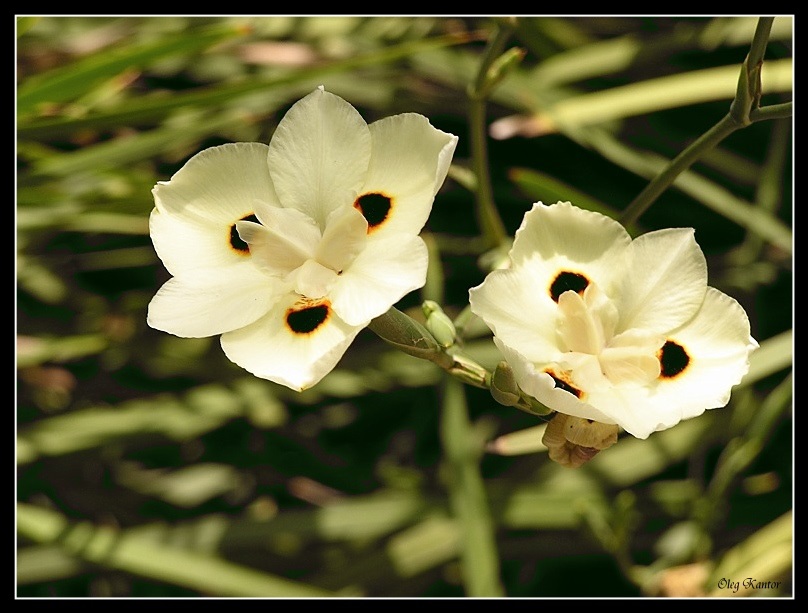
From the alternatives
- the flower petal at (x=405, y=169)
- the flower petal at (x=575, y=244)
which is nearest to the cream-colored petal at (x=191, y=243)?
the flower petal at (x=405, y=169)

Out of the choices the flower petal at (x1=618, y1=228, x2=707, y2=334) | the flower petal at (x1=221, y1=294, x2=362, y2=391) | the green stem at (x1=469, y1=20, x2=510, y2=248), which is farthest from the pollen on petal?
the green stem at (x1=469, y1=20, x2=510, y2=248)

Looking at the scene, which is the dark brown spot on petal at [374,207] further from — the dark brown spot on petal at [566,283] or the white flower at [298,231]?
the dark brown spot on petal at [566,283]

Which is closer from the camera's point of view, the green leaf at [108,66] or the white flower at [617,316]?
the white flower at [617,316]

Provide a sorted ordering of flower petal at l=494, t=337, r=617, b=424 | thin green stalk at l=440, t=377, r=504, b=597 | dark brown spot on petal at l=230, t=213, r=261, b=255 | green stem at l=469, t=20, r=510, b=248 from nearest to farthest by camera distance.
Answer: flower petal at l=494, t=337, r=617, b=424, dark brown spot on petal at l=230, t=213, r=261, b=255, green stem at l=469, t=20, r=510, b=248, thin green stalk at l=440, t=377, r=504, b=597

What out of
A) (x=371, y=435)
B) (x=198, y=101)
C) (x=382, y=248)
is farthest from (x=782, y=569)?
(x=198, y=101)

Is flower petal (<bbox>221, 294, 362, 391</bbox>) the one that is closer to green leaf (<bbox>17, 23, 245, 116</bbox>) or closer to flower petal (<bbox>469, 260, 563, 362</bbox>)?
flower petal (<bbox>469, 260, 563, 362</bbox>)

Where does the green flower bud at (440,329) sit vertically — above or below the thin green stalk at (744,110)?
below

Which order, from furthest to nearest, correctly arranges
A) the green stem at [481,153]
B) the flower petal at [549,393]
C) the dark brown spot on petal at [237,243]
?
the green stem at [481,153], the dark brown spot on petal at [237,243], the flower petal at [549,393]

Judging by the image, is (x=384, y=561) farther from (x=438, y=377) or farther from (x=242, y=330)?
(x=242, y=330)
